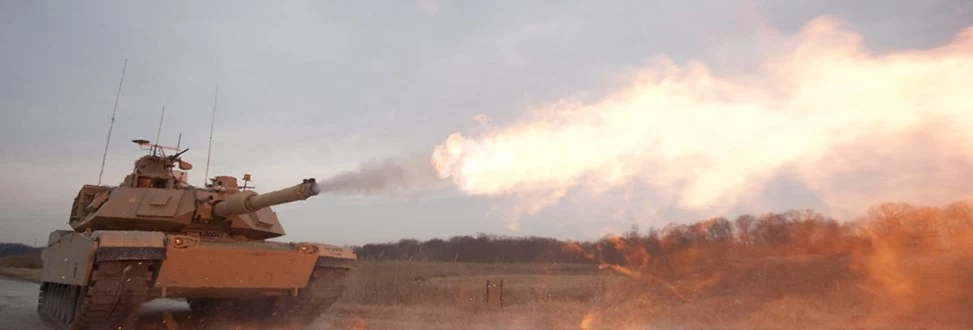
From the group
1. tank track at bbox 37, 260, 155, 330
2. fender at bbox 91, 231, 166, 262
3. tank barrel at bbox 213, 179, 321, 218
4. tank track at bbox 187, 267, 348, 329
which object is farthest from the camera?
tank track at bbox 187, 267, 348, 329

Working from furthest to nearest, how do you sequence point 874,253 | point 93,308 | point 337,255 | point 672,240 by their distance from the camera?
point 672,240, point 874,253, point 337,255, point 93,308

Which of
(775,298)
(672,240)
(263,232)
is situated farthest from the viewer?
(672,240)

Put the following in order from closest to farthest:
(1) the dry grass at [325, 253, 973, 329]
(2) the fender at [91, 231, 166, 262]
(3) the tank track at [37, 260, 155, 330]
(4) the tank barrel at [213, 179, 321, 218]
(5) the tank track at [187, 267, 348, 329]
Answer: (2) the fender at [91, 231, 166, 262]
(3) the tank track at [37, 260, 155, 330]
(4) the tank barrel at [213, 179, 321, 218]
(5) the tank track at [187, 267, 348, 329]
(1) the dry grass at [325, 253, 973, 329]

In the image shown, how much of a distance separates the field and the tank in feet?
5.40

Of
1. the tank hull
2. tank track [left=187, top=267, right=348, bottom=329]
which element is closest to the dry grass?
tank track [left=187, top=267, right=348, bottom=329]

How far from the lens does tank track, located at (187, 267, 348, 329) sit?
38.5 ft

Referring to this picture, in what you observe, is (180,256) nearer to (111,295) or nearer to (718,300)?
(111,295)

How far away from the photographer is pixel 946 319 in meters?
12.1

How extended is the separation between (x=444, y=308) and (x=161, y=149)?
7.66m

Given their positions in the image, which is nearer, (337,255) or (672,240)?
(337,255)

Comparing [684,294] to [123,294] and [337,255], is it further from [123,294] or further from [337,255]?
[123,294]

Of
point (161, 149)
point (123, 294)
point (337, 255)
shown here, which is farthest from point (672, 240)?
point (123, 294)

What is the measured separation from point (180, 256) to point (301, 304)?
8.53 feet

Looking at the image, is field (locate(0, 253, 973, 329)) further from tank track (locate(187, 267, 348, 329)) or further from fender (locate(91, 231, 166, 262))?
fender (locate(91, 231, 166, 262))
